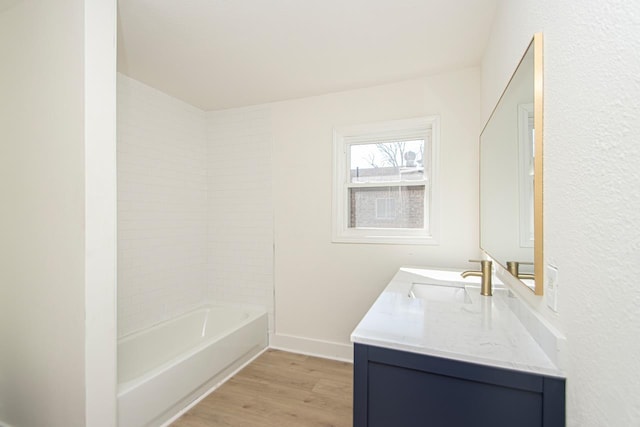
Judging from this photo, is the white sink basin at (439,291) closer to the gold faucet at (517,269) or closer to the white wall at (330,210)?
the gold faucet at (517,269)

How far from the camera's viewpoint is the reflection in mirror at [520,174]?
103 centimetres

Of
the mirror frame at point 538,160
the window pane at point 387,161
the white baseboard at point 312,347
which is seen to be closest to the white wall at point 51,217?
the white baseboard at point 312,347

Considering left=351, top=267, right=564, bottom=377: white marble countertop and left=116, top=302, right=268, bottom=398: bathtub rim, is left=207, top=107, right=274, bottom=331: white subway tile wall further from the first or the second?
left=351, top=267, right=564, bottom=377: white marble countertop

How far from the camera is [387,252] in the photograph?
2.74 metres

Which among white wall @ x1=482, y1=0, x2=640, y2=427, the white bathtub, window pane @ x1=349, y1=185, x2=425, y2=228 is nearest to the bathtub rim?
the white bathtub

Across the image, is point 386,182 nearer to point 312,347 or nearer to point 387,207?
point 387,207

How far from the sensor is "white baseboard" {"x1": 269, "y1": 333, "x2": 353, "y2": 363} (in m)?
2.85

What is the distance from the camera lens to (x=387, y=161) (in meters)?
2.83

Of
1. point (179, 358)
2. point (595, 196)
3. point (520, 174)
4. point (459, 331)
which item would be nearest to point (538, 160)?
point (520, 174)

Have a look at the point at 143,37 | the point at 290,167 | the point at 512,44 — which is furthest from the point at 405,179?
the point at 143,37

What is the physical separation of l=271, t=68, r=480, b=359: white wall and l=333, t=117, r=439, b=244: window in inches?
3.1

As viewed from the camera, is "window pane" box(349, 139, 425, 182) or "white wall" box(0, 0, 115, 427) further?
"window pane" box(349, 139, 425, 182)

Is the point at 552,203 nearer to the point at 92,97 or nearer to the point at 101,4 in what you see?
the point at 92,97

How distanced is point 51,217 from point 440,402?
194 cm
